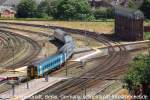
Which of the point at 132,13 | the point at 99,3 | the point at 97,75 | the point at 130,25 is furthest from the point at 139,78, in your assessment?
the point at 99,3

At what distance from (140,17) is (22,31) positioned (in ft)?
113

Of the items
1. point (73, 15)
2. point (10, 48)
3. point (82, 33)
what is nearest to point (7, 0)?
point (73, 15)

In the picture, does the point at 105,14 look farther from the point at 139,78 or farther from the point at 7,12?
the point at 139,78

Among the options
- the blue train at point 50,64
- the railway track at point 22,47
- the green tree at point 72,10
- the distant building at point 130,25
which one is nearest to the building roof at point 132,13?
the distant building at point 130,25

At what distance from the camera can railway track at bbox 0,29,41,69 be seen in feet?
287

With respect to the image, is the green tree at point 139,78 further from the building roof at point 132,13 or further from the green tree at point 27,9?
the green tree at point 27,9

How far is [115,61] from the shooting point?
87562 millimetres

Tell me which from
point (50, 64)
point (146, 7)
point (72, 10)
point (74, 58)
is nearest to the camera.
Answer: point (50, 64)

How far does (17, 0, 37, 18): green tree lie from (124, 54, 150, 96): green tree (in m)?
105

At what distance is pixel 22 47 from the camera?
Result: 105188 millimetres

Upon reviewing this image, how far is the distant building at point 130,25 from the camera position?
10975 centimetres

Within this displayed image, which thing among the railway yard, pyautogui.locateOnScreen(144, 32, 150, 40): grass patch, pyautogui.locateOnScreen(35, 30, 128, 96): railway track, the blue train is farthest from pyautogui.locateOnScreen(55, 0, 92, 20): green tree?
the blue train

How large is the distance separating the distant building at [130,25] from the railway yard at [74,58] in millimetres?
3283

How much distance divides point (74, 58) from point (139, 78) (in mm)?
38999
